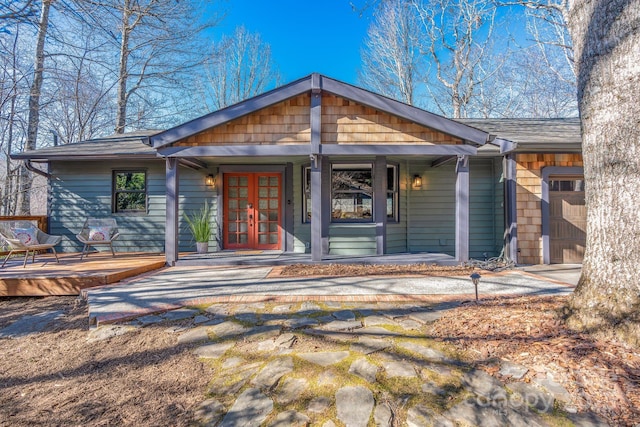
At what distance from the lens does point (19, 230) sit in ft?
17.6

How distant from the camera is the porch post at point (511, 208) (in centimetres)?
642

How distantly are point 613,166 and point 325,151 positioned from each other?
3928 millimetres

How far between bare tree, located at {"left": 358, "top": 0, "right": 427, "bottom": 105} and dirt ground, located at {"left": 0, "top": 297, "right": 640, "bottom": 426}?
15994mm

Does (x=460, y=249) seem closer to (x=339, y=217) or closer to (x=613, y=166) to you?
(x=339, y=217)

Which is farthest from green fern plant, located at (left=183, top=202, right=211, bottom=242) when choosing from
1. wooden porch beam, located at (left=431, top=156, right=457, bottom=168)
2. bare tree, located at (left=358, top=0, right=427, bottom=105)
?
bare tree, located at (left=358, top=0, right=427, bottom=105)

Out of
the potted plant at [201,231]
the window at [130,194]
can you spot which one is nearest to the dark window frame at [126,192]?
the window at [130,194]

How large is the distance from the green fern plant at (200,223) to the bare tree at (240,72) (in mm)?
11232

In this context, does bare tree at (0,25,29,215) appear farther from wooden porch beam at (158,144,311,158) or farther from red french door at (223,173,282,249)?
red french door at (223,173,282,249)

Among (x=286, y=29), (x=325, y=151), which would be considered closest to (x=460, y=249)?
(x=325, y=151)

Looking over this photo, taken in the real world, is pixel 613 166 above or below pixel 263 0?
below

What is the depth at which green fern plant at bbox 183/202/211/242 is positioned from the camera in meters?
7.21

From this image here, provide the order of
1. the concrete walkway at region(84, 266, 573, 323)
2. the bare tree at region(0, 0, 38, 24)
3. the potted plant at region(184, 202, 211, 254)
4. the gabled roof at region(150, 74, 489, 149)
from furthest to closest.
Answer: the potted plant at region(184, 202, 211, 254), the gabled roof at region(150, 74, 489, 149), the bare tree at region(0, 0, 38, 24), the concrete walkway at region(84, 266, 573, 323)

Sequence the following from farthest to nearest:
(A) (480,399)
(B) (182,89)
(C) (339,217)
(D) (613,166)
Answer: (B) (182,89)
(C) (339,217)
(D) (613,166)
(A) (480,399)

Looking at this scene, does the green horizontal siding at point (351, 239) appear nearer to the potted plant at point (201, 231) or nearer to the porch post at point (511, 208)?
the porch post at point (511, 208)
